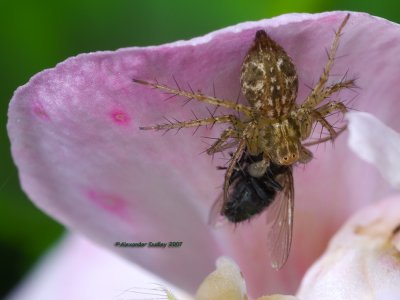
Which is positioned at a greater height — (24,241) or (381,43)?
(381,43)

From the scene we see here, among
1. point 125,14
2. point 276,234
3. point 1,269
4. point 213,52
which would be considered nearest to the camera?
point 213,52

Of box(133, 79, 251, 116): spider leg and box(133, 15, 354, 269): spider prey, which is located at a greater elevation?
box(133, 79, 251, 116): spider leg

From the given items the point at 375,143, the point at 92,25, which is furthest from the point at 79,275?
the point at 375,143

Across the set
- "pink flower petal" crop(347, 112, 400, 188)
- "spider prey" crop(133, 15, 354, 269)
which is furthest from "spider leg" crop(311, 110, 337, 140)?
"pink flower petal" crop(347, 112, 400, 188)

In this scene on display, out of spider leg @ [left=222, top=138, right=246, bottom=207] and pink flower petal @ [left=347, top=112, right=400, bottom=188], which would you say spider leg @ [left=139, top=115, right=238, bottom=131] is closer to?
spider leg @ [left=222, top=138, right=246, bottom=207]

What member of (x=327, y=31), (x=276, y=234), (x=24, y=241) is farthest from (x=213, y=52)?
(x=24, y=241)

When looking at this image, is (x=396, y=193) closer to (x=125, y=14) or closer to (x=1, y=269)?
(x=125, y=14)

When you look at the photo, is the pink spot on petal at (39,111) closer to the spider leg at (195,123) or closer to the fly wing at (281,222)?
the spider leg at (195,123)
